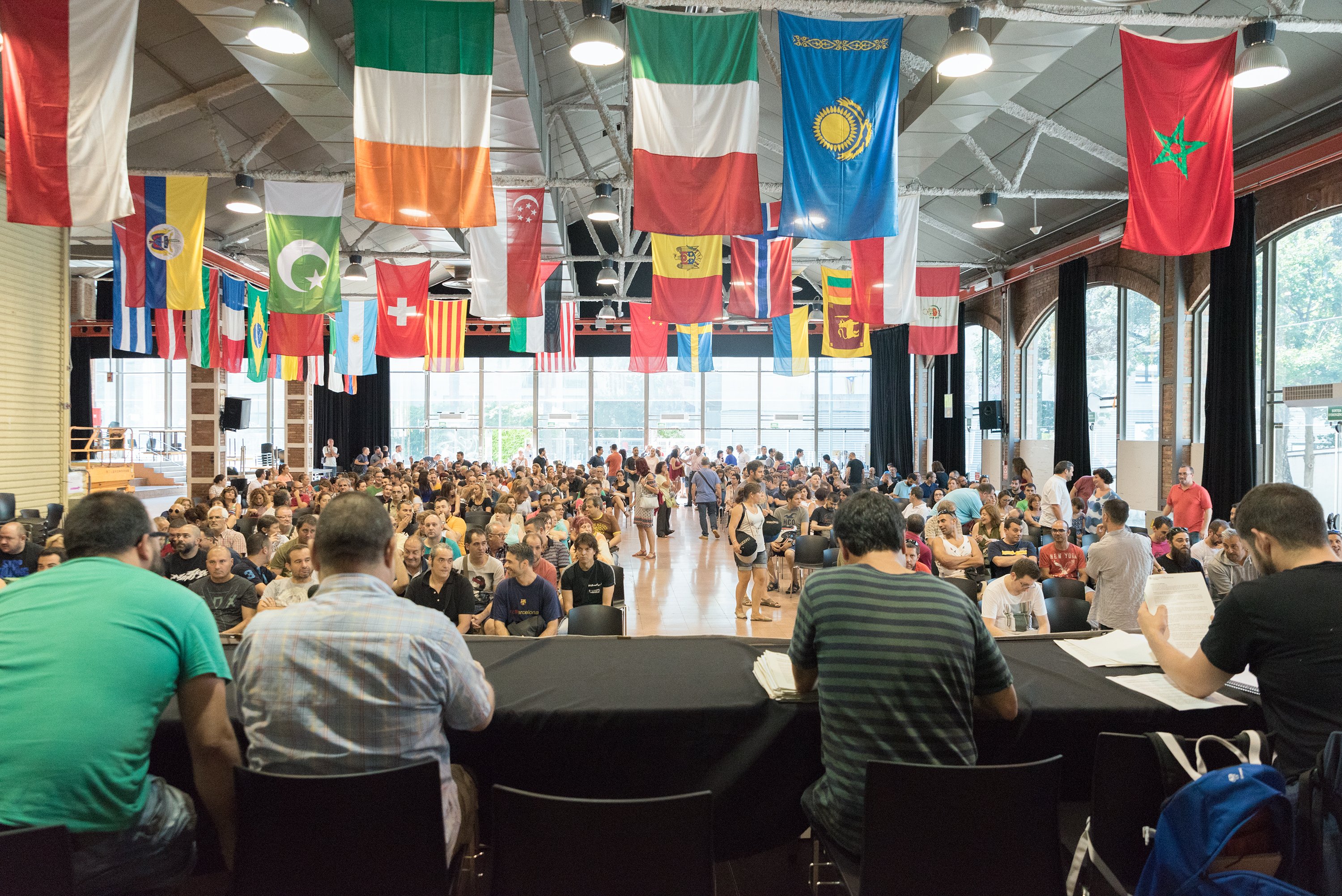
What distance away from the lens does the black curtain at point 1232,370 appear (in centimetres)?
976

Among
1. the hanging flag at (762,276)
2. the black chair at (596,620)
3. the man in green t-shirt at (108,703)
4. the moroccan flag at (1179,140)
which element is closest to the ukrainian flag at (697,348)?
the hanging flag at (762,276)

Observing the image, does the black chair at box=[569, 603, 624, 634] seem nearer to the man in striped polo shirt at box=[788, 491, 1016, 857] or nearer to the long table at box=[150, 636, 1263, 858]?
the long table at box=[150, 636, 1263, 858]

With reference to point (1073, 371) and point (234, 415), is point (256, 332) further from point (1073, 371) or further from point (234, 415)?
point (1073, 371)

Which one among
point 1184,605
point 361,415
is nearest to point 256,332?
point 361,415

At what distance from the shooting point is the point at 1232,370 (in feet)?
32.5

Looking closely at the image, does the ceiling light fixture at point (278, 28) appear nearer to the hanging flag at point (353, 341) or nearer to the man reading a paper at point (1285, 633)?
the man reading a paper at point (1285, 633)

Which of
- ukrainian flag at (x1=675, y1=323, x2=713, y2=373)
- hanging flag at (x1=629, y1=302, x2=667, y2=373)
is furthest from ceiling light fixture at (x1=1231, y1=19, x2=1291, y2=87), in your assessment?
ukrainian flag at (x1=675, y1=323, x2=713, y2=373)

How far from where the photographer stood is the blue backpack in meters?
1.68


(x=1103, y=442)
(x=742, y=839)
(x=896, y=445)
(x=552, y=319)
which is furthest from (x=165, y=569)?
(x=896, y=445)

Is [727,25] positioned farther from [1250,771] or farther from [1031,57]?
[1250,771]

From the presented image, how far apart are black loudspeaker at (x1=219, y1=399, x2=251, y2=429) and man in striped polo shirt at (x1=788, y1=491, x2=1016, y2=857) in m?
17.7

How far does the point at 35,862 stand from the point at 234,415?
58.3ft

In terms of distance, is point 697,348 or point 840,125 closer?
point 840,125

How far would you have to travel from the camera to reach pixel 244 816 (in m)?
1.78
